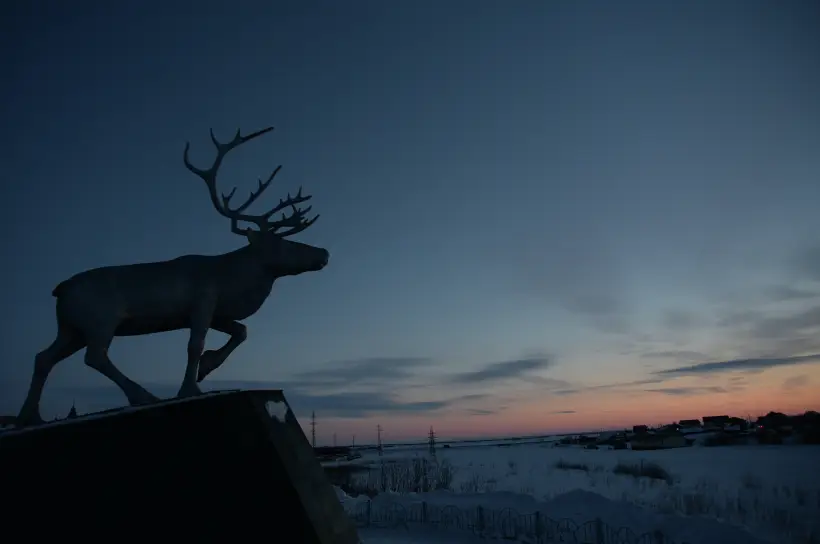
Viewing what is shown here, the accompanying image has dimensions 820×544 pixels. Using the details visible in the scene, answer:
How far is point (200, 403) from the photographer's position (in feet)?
12.6

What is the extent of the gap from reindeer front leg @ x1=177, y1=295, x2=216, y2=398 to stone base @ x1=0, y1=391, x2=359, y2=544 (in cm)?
124

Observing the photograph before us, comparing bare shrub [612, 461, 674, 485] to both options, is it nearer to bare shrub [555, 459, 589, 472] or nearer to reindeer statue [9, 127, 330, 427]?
bare shrub [555, 459, 589, 472]

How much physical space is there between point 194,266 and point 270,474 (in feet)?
8.44

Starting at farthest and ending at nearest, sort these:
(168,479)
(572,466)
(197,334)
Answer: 1. (572,466)
2. (197,334)
3. (168,479)

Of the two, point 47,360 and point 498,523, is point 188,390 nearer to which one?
point 47,360

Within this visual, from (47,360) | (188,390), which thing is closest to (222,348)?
(188,390)

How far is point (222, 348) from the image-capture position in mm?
6059

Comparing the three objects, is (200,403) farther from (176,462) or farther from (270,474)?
(270,474)

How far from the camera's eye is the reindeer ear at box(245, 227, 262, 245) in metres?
5.87

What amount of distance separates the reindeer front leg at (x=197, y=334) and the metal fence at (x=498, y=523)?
7.30m

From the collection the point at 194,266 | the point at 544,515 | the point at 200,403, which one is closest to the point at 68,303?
the point at 194,266

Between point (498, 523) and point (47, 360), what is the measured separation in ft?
30.6

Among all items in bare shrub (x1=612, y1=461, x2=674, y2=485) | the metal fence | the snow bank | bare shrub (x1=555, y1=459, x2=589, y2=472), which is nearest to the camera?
the snow bank

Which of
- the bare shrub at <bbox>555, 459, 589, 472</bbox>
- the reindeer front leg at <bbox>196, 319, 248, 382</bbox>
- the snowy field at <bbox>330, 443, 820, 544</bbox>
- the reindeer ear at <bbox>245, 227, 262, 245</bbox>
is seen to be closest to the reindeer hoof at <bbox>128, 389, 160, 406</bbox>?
the reindeer front leg at <bbox>196, 319, 248, 382</bbox>
